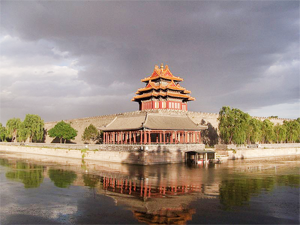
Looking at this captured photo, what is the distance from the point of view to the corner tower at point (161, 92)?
48.3 metres

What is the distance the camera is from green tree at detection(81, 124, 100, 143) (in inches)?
2247

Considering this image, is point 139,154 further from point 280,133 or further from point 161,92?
point 280,133

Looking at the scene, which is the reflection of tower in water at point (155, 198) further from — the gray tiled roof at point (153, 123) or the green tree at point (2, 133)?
the green tree at point (2, 133)

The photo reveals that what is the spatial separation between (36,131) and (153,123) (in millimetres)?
43538

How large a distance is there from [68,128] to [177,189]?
1826 inches

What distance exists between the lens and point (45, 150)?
53.6 metres

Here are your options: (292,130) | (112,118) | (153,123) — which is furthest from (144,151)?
(292,130)

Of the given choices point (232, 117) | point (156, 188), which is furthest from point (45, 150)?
point (156, 188)

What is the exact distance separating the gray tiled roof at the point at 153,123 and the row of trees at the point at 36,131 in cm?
1452

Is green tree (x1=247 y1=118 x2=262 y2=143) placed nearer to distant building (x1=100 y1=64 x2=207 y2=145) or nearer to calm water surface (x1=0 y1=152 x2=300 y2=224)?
distant building (x1=100 y1=64 x2=207 y2=145)

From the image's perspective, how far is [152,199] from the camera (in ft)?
56.5

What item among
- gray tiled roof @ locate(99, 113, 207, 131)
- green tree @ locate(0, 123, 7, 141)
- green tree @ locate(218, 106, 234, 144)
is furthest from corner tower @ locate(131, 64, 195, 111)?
green tree @ locate(0, 123, 7, 141)

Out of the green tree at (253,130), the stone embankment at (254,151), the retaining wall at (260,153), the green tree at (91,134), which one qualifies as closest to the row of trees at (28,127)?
the green tree at (91,134)

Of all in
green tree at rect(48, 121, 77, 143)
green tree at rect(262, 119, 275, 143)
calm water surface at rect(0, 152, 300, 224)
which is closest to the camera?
calm water surface at rect(0, 152, 300, 224)
